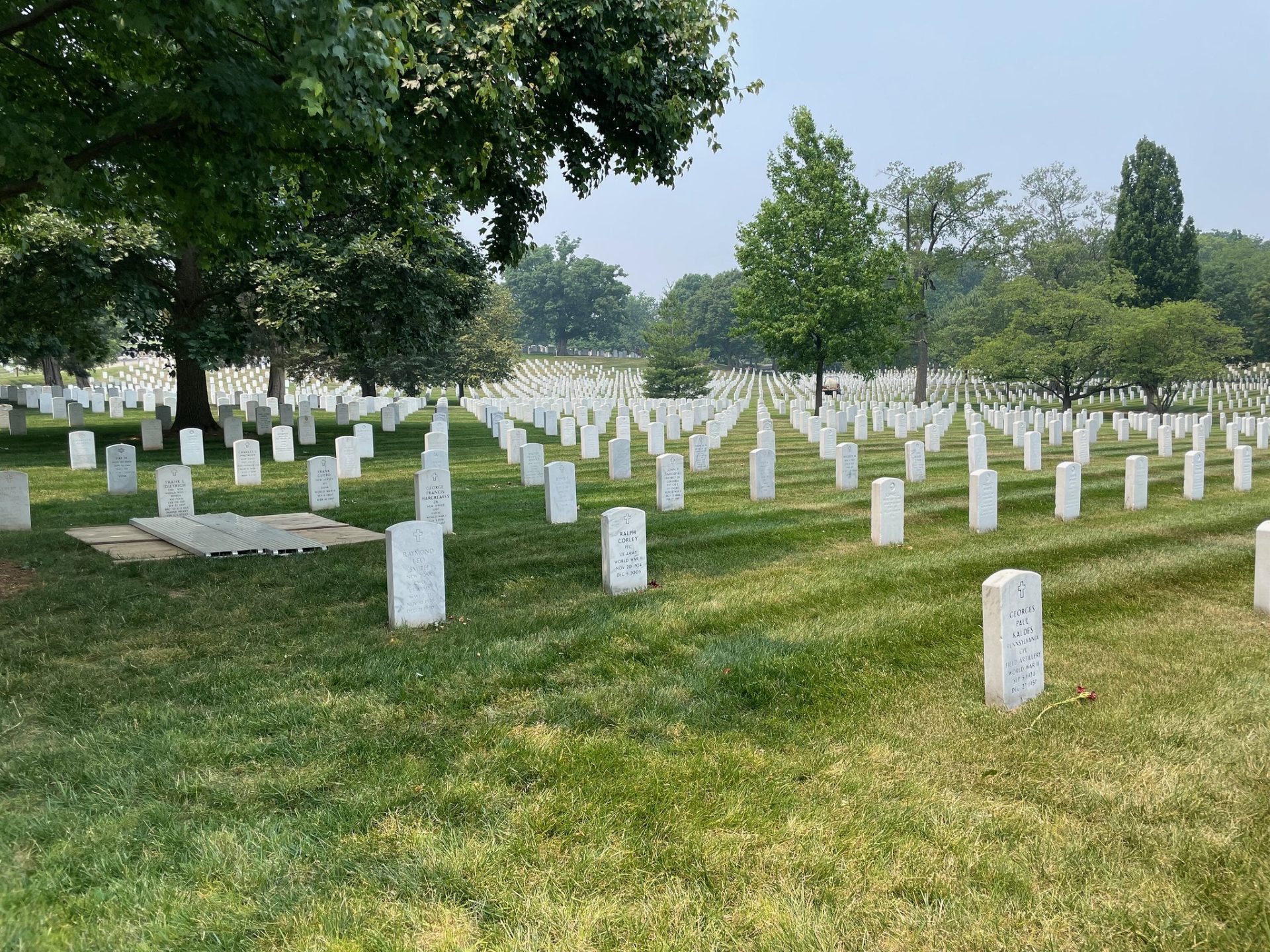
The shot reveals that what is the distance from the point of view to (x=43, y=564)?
864 cm

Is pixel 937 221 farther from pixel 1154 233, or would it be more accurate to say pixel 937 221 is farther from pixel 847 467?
pixel 847 467

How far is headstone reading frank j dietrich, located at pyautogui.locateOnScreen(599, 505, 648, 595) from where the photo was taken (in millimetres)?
7816

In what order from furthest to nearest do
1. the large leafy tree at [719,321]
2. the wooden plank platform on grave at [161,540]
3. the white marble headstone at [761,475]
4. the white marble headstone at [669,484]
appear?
the large leafy tree at [719,321] → the white marble headstone at [761,475] → the white marble headstone at [669,484] → the wooden plank platform on grave at [161,540]

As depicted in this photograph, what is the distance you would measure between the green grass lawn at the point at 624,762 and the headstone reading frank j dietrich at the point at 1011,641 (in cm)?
20

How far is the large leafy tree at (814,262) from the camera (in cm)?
3269

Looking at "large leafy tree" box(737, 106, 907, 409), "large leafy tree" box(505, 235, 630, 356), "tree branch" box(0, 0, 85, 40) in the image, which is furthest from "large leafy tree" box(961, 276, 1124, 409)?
"large leafy tree" box(505, 235, 630, 356)

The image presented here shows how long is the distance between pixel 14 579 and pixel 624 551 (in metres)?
5.83

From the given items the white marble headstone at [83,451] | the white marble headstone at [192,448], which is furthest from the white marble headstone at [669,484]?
the white marble headstone at [83,451]

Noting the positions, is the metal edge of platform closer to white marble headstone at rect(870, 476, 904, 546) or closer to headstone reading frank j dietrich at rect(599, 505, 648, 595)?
headstone reading frank j dietrich at rect(599, 505, 648, 595)

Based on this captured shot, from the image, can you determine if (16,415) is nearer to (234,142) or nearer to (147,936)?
(234,142)

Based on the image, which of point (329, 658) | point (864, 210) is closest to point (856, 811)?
point (329, 658)

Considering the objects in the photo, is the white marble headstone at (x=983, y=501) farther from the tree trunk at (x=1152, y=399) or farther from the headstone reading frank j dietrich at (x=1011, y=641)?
the tree trunk at (x=1152, y=399)

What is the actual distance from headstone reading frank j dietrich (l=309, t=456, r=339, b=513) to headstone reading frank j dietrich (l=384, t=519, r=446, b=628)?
5930 mm

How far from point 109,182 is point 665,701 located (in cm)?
880
